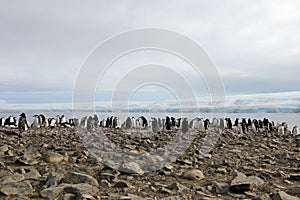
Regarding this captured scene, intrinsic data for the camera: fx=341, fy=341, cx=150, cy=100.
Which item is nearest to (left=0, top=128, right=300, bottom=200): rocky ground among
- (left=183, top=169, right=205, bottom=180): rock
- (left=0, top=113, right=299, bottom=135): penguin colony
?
(left=183, top=169, right=205, bottom=180): rock

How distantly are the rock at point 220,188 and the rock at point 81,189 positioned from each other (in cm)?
166

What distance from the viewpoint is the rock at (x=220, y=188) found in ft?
15.6

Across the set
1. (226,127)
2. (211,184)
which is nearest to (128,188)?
(211,184)

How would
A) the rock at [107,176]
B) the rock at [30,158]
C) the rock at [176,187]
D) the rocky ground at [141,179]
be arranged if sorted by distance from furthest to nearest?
the rock at [30,158] → the rock at [107,176] → the rock at [176,187] → the rocky ground at [141,179]

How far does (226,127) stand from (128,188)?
1660 cm

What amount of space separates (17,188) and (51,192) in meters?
0.47

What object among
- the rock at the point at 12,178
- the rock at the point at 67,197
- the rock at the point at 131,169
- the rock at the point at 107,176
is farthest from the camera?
the rock at the point at 131,169

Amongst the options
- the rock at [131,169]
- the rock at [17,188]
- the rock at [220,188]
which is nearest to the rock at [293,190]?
the rock at [220,188]

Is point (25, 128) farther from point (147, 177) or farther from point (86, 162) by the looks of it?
point (147, 177)

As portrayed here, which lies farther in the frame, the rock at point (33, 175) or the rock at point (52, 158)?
the rock at point (52, 158)

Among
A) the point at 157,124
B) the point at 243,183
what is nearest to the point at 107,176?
the point at 243,183

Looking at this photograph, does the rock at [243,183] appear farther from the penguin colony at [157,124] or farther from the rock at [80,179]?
the penguin colony at [157,124]

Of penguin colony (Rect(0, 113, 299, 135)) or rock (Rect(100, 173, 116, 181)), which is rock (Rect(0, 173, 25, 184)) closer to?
rock (Rect(100, 173, 116, 181))

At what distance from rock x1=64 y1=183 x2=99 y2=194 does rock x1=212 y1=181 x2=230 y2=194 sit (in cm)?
166
